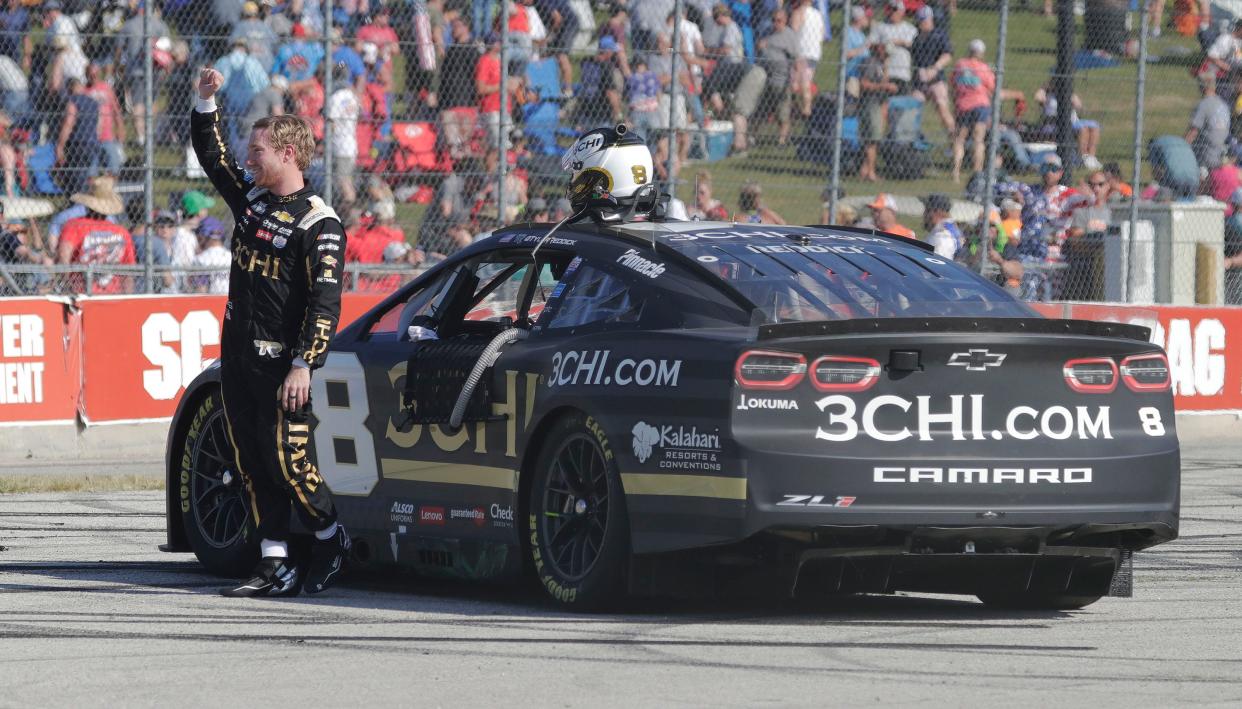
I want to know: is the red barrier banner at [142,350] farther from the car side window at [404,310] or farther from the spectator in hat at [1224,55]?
the spectator in hat at [1224,55]

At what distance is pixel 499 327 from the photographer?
734cm

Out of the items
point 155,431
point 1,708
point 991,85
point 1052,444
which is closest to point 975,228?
point 991,85

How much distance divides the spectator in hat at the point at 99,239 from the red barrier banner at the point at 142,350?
0.54 m

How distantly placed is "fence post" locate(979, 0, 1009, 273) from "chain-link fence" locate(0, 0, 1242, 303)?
1.1 inches

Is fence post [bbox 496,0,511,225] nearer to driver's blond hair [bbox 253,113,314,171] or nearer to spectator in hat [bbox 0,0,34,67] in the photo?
spectator in hat [bbox 0,0,34,67]

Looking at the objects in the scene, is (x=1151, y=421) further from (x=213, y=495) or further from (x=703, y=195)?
(x=703, y=195)

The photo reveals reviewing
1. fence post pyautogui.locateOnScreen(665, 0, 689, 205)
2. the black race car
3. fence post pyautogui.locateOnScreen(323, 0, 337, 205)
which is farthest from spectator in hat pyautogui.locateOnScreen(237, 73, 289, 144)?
the black race car

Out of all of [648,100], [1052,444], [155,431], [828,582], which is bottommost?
[155,431]

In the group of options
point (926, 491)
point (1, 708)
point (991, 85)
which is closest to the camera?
point (1, 708)

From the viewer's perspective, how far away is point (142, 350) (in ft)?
47.9

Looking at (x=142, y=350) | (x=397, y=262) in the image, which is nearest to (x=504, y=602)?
(x=142, y=350)

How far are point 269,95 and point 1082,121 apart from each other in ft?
25.2

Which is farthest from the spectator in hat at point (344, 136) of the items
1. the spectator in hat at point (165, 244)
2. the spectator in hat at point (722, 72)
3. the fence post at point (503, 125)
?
the spectator in hat at point (722, 72)

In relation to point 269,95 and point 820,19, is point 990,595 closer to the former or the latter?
point 269,95
